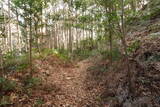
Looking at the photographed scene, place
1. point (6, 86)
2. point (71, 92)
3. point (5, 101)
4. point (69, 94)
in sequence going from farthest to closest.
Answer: point (71, 92), point (69, 94), point (6, 86), point (5, 101)

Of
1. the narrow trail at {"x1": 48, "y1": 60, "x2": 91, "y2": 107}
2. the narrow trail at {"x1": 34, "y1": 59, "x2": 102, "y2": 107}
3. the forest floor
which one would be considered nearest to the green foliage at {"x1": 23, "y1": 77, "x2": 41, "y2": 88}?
the forest floor

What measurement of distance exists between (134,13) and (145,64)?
191cm

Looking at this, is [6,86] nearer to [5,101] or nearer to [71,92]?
[5,101]

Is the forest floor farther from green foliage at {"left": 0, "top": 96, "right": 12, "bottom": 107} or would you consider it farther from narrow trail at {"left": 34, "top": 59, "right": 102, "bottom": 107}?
green foliage at {"left": 0, "top": 96, "right": 12, "bottom": 107}

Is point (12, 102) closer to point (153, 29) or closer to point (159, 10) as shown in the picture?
point (153, 29)

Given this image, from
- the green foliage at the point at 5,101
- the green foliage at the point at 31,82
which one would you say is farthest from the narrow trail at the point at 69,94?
the green foliage at the point at 5,101

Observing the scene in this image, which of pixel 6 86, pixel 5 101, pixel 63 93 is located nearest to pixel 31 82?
pixel 6 86

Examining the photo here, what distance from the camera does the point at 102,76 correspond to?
8.88 meters

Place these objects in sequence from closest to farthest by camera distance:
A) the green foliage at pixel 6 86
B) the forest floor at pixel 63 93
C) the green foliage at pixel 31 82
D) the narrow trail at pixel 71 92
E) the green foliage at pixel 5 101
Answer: the green foliage at pixel 5 101
the forest floor at pixel 63 93
the narrow trail at pixel 71 92
the green foliage at pixel 6 86
the green foliage at pixel 31 82

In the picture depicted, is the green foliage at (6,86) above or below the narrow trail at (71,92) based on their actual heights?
above

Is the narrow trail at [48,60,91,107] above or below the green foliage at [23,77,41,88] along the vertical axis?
below

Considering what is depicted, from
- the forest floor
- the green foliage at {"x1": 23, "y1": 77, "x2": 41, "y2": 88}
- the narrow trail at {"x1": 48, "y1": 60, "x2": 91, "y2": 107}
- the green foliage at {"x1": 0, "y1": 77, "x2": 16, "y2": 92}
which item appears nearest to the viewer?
the forest floor

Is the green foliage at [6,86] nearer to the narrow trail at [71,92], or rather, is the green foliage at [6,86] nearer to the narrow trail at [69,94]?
the narrow trail at [69,94]

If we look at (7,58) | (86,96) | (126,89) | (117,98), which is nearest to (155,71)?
(126,89)
